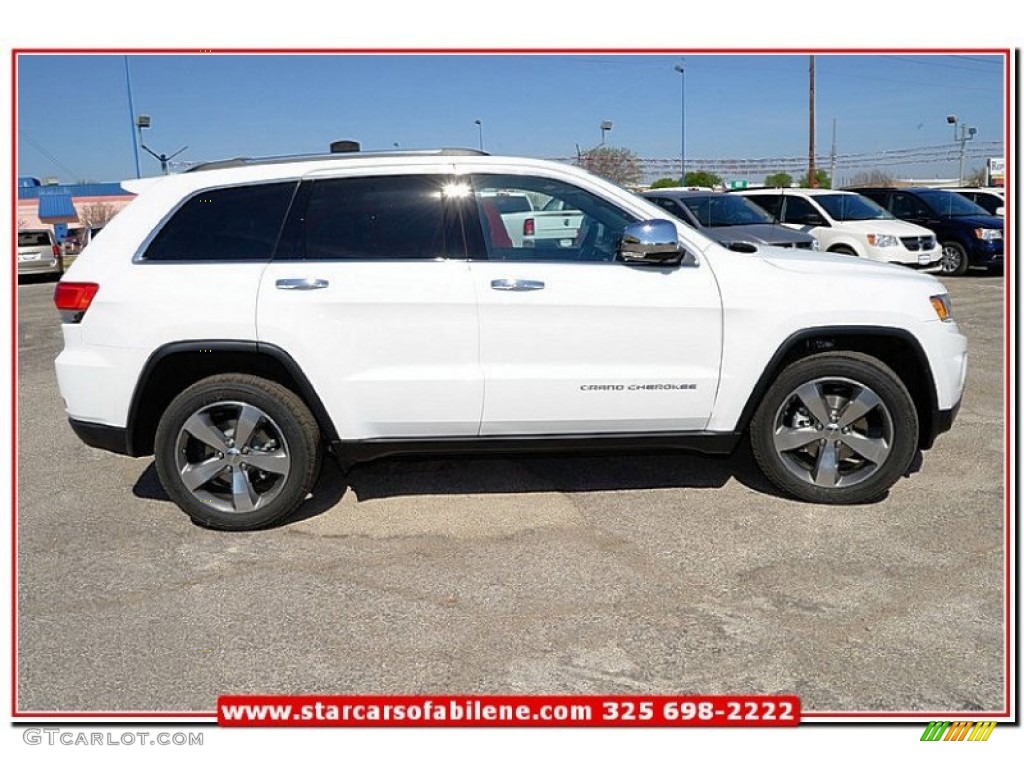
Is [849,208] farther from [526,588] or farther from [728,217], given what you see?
[526,588]

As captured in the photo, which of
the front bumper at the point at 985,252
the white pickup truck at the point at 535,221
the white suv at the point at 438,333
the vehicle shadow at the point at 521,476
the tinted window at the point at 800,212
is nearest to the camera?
the white suv at the point at 438,333

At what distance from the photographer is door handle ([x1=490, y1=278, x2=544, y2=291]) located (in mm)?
4234

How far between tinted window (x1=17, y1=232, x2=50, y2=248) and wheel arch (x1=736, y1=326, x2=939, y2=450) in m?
21.6

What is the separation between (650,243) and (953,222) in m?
13.9

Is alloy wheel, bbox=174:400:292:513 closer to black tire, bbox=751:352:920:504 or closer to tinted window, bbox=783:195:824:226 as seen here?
black tire, bbox=751:352:920:504

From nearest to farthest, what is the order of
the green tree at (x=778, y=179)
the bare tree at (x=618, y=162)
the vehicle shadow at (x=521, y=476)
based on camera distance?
the vehicle shadow at (x=521, y=476), the bare tree at (x=618, y=162), the green tree at (x=778, y=179)

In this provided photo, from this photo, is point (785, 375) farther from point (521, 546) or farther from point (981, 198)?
point (981, 198)

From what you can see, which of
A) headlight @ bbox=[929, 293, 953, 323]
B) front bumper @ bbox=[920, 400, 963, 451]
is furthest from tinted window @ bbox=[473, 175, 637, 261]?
front bumper @ bbox=[920, 400, 963, 451]

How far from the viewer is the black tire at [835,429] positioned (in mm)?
4461

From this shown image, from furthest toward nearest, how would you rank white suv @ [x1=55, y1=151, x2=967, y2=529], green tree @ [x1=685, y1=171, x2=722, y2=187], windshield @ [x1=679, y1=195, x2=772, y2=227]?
green tree @ [x1=685, y1=171, x2=722, y2=187], windshield @ [x1=679, y1=195, x2=772, y2=227], white suv @ [x1=55, y1=151, x2=967, y2=529]

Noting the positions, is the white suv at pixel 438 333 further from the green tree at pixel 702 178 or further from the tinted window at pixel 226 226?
the green tree at pixel 702 178

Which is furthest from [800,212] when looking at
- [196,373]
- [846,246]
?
[196,373]

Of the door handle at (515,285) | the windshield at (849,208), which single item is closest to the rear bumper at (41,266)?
the windshield at (849,208)

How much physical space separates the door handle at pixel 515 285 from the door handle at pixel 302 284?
0.81 m
